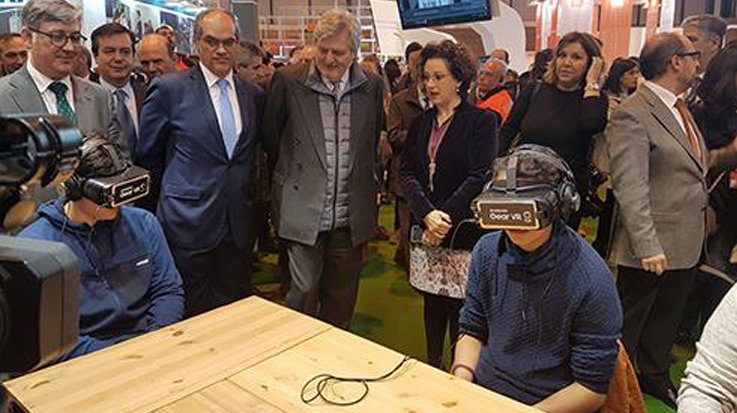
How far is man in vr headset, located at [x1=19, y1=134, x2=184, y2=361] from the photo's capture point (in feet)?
5.74

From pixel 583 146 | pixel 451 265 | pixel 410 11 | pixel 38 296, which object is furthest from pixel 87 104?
pixel 410 11

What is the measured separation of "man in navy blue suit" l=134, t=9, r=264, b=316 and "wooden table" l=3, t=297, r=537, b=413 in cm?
81

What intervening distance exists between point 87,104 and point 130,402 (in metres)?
1.44

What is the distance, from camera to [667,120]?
239cm

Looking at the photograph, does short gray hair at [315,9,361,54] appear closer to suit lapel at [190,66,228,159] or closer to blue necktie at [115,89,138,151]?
suit lapel at [190,66,228,159]

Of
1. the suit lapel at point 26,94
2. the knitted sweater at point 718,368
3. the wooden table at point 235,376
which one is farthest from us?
the suit lapel at point 26,94

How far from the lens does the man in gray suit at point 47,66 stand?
2.25m

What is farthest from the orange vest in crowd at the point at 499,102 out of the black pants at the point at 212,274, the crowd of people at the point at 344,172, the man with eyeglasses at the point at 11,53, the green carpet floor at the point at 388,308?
the man with eyeglasses at the point at 11,53

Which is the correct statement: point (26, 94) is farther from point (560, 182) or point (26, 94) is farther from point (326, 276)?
point (560, 182)

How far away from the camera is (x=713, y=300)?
320 centimetres

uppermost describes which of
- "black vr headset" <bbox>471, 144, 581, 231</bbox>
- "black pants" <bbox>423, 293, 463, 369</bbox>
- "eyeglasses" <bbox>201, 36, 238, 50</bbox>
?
"eyeglasses" <bbox>201, 36, 238, 50</bbox>

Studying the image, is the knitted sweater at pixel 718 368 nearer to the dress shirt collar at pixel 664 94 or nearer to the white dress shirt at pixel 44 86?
the dress shirt collar at pixel 664 94

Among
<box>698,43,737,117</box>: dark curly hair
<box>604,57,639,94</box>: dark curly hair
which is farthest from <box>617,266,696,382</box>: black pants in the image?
<box>604,57,639,94</box>: dark curly hair

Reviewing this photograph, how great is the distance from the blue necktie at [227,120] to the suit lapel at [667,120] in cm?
158
